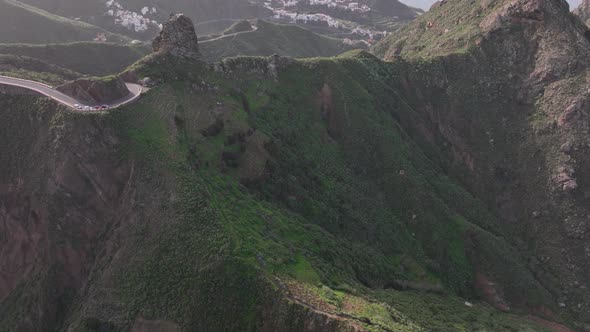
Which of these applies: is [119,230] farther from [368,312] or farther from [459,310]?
[459,310]

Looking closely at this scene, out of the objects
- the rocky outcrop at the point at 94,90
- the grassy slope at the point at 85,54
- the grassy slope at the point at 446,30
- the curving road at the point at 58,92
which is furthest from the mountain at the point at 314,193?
the grassy slope at the point at 85,54

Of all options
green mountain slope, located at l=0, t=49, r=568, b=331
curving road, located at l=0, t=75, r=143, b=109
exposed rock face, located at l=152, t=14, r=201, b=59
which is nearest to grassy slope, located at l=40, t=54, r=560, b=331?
green mountain slope, located at l=0, t=49, r=568, b=331

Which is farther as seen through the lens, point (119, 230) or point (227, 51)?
point (227, 51)

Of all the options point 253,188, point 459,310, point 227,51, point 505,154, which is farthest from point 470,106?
point 227,51

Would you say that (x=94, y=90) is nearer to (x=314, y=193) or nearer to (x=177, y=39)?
(x=177, y=39)

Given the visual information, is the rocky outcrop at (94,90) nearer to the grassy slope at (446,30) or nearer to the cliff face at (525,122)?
the cliff face at (525,122)
